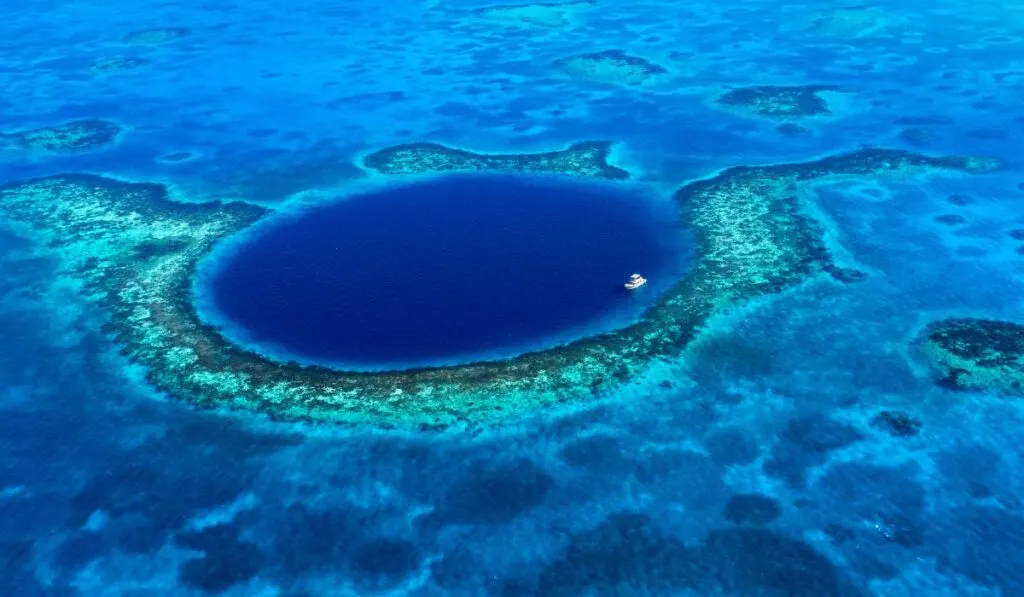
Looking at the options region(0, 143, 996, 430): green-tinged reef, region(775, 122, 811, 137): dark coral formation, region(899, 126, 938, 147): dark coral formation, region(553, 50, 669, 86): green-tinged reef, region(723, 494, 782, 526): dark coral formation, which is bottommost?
region(723, 494, 782, 526): dark coral formation

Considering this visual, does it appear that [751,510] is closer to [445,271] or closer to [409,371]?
[409,371]

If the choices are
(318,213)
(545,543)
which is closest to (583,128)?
(318,213)

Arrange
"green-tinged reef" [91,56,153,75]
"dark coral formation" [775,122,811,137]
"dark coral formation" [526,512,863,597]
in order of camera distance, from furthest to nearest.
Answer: "green-tinged reef" [91,56,153,75] → "dark coral formation" [775,122,811,137] → "dark coral formation" [526,512,863,597]

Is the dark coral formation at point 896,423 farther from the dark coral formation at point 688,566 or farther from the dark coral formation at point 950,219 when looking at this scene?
the dark coral formation at point 950,219

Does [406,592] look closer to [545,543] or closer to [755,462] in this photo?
[545,543]

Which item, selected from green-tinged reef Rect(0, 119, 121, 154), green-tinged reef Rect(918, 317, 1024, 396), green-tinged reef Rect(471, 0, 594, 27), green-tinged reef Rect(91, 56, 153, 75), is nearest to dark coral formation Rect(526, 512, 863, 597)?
green-tinged reef Rect(918, 317, 1024, 396)

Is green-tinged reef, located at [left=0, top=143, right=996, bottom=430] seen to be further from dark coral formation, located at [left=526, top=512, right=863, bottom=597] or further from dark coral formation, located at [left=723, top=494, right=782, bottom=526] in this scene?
dark coral formation, located at [left=723, top=494, right=782, bottom=526]
